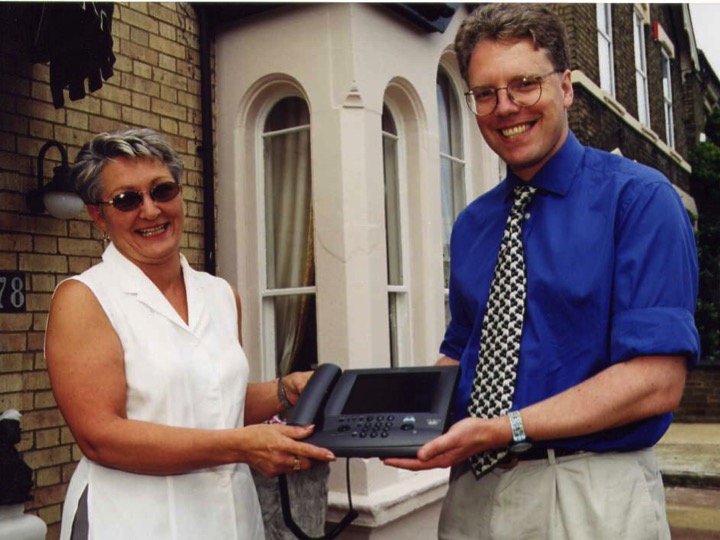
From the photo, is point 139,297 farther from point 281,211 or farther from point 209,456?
point 281,211

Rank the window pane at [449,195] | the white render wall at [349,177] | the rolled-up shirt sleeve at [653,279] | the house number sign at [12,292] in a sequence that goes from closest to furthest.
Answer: the rolled-up shirt sleeve at [653,279] < the house number sign at [12,292] < the white render wall at [349,177] < the window pane at [449,195]

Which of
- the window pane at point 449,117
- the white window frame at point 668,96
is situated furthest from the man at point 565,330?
the white window frame at point 668,96

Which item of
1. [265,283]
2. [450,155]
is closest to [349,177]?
[265,283]

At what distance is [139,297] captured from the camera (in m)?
2.15

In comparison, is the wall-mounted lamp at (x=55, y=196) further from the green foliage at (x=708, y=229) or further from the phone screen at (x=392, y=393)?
the green foliage at (x=708, y=229)

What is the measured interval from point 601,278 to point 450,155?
4.30m

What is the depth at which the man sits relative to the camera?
172cm

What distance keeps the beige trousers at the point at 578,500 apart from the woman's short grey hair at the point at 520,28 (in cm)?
99

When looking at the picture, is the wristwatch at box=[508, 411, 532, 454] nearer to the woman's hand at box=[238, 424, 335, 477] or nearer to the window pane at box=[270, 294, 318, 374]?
the woman's hand at box=[238, 424, 335, 477]

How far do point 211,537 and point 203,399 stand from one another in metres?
0.38

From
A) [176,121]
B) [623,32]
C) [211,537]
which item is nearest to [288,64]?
[176,121]

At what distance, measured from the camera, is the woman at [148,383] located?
2.00 m

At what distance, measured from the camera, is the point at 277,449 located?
197 cm

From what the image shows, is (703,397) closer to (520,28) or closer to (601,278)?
(601,278)
